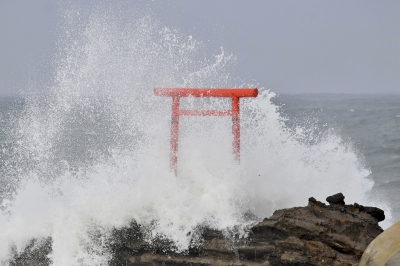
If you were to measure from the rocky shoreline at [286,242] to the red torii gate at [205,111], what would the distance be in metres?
1.00

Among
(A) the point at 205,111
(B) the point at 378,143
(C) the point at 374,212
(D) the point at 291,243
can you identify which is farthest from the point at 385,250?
(B) the point at 378,143

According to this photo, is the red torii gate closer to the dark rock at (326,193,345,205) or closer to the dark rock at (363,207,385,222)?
the dark rock at (326,193,345,205)

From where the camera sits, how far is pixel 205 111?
5.59m

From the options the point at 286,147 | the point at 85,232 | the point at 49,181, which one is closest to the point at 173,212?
the point at 85,232

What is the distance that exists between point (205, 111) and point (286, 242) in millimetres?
1729

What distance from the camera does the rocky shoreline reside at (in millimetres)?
4281

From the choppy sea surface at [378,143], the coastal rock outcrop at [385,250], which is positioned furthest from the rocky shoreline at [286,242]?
the choppy sea surface at [378,143]

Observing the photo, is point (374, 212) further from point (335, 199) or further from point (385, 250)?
point (385, 250)

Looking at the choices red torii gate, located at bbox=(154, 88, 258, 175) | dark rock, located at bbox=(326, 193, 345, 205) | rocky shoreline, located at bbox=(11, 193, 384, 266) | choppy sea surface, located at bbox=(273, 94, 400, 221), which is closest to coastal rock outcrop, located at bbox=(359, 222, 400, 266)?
rocky shoreline, located at bbox=(11, 193, 384, 266)

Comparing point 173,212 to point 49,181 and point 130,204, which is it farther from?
point 49,181

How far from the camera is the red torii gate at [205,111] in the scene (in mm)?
5480

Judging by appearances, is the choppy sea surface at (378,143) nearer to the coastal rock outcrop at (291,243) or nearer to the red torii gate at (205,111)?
the red torii gate at (205,111)

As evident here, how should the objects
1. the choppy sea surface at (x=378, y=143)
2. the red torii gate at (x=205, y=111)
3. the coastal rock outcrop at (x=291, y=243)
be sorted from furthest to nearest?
the choppy sea surface at (x=378, y=143), the red torii gate at (x=205, y=111), the coastal rock outcrop at (x=291, y=243)

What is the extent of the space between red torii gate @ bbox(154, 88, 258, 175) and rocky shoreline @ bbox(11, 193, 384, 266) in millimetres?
1001
